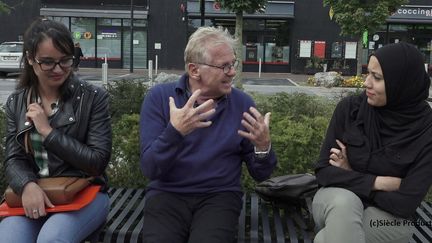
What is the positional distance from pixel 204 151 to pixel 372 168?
37.9 inches

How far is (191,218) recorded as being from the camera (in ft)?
9.64

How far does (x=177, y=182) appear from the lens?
3.03 meters

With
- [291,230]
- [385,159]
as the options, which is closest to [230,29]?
[291,230]

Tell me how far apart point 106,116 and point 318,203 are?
4.46 ft

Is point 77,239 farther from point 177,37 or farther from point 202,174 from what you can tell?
point 177,37

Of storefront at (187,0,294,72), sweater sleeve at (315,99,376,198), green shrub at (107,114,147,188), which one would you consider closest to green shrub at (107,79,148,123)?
green shrub at (107,114,147,188)

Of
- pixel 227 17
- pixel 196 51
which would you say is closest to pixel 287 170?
pixel 196 51

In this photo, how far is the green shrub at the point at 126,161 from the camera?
4.38 meters

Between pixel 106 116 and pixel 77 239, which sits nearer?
pixel 77 239

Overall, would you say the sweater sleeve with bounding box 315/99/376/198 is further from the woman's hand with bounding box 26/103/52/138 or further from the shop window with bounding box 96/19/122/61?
the shop window with bounding box 96/19/122/61

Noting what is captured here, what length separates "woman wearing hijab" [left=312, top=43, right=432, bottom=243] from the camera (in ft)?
9.21

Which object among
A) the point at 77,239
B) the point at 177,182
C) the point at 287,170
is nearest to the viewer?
the point at 77,239

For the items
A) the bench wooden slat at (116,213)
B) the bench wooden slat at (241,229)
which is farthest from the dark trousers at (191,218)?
the bench wooden slat at (116,213)

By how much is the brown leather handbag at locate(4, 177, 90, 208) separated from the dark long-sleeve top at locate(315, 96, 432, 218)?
1410 mm
